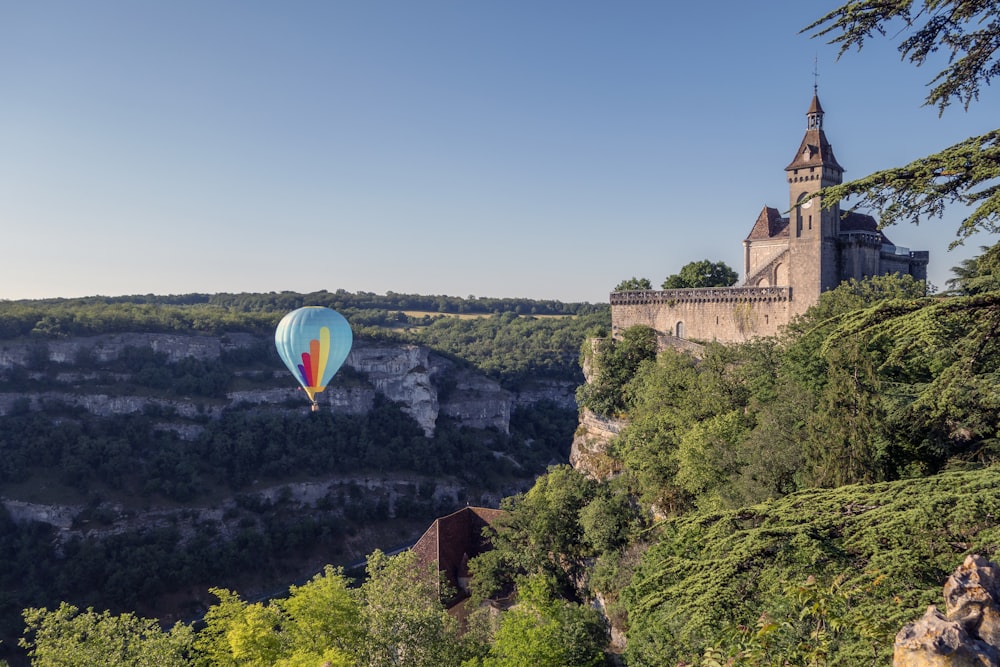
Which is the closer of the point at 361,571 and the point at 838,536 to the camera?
the point at 838,536

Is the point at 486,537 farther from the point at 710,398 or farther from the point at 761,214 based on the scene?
the point at 761,214

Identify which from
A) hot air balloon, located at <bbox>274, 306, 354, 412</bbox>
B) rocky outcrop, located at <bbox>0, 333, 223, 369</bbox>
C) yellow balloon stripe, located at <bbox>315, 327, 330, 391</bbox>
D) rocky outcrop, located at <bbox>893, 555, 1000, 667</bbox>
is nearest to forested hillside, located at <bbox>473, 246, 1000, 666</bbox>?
rocky outcrop, located at <bbox>893, 555, 1000, 667</bbox>

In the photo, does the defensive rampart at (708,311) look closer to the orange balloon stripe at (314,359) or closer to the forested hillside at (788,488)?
the forested hillside at (788,488)

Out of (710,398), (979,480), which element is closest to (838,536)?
(979,480)

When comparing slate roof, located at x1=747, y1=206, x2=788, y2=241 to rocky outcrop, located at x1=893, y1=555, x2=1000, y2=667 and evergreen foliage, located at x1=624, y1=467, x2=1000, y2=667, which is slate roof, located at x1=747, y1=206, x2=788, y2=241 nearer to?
evergreen foliage, located at x1=624, y1=467, x2=1000, y2=667

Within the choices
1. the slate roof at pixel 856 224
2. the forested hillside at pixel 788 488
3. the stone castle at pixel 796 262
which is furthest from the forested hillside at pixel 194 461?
the slate roof at pixel 856 224

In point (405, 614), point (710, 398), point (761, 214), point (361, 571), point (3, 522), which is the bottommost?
point (361, 571)
